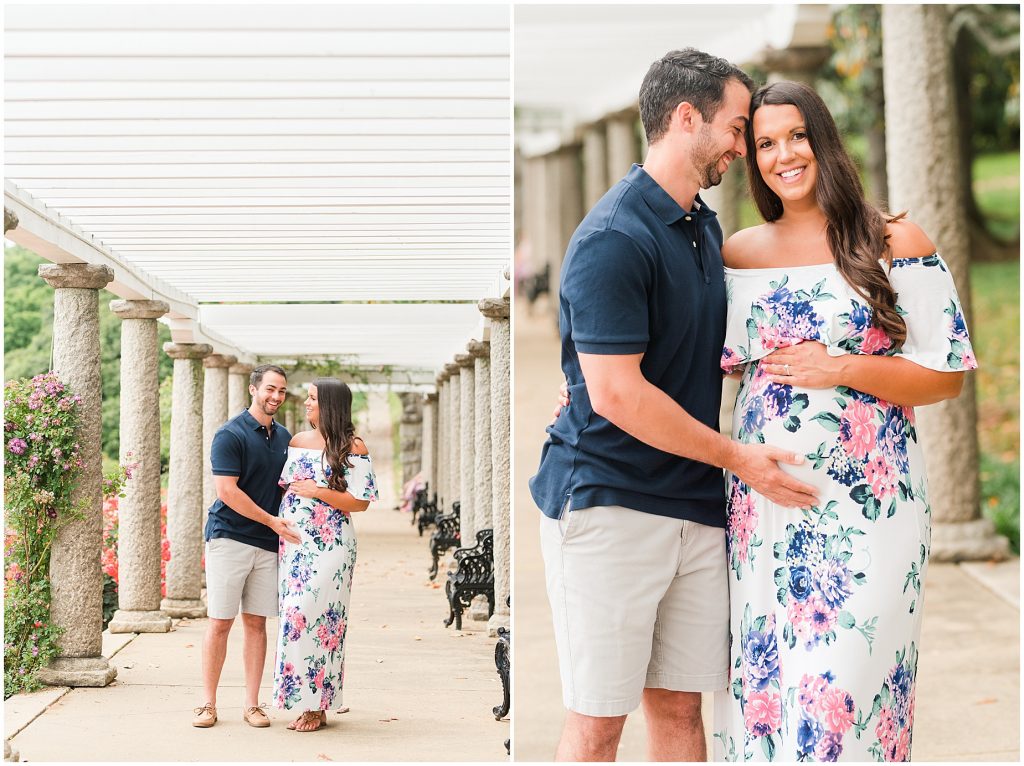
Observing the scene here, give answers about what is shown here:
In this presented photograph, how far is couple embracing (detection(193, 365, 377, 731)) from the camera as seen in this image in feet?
13.0

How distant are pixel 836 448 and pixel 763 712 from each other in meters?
0.67

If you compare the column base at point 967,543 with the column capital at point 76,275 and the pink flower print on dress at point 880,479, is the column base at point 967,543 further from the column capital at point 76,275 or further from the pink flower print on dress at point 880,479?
the column capital at point 76,275

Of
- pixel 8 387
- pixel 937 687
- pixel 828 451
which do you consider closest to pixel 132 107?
pixel 8 387

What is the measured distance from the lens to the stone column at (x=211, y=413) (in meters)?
A: 3.95

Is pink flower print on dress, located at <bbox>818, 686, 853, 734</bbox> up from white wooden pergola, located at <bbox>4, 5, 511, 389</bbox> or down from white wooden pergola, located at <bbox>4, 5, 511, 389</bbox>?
down

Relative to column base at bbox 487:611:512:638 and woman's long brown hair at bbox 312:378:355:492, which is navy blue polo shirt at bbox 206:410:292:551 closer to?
woman's long brown hair at bbox 312:378:355:492

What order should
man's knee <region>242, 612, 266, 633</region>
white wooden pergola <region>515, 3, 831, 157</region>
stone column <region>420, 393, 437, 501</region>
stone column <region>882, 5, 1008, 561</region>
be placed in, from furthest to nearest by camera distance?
white wooden pergola <region>515, 3, 831, 157</region> → stone column <region>882, 5, 1008, 561</region> → stone column <region>420, 393, 437, 501</region> → man's knee <region>242, 612, 266, 633</region>

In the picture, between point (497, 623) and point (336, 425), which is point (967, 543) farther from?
point (336, 425)

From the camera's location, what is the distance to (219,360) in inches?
134

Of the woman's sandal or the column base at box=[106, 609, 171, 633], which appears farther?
the column base at box=[106, 609, 171, 633]

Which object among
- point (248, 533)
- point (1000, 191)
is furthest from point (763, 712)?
point (1000, 191)

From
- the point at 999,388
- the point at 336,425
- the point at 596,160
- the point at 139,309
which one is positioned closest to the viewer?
the point at 336,425

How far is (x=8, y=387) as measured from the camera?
448 centimetres

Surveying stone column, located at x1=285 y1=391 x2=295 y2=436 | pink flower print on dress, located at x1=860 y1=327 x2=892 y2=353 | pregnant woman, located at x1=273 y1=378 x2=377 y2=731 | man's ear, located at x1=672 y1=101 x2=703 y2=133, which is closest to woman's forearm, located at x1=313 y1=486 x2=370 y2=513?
pregnant woman, located at x1=273 y1=378 x2=377 y2=731
